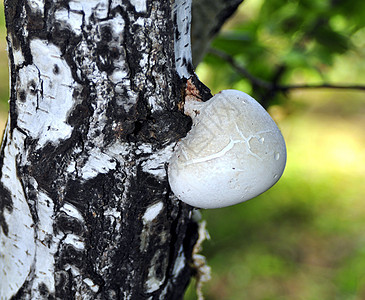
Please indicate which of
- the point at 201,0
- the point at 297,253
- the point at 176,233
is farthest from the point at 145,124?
the point at 297,253

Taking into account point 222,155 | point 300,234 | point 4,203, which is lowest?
point 4,203

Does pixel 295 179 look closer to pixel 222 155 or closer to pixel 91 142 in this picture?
pixel 222 155

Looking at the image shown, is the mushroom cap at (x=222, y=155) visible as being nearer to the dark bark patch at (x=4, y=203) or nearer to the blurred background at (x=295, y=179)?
the dark bark patch at (x=4, y=203)

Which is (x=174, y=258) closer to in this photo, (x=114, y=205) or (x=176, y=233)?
(x=176, y=233)

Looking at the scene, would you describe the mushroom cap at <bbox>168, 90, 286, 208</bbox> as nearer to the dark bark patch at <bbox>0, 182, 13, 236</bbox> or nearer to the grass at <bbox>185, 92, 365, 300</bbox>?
the dark bark patch at <bbox>0, 182, 13, 236</bbox>

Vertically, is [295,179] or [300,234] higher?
[295,179]

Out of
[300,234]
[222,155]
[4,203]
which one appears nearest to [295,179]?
[300,234]
